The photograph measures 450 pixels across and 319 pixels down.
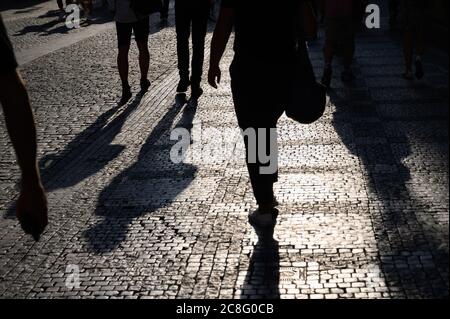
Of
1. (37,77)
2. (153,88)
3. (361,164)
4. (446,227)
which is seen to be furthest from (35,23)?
(446,227)

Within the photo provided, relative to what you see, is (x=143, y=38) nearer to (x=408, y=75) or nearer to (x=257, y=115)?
(x=408, y=75)

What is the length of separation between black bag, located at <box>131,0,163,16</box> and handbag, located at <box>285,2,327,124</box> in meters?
4.30

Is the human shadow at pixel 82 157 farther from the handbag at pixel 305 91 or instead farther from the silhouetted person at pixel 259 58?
the handbag at pixel 305 91

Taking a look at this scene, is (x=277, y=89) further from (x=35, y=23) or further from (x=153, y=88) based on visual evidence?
(x=35, y=23)

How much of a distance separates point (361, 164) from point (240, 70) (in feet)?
5.90

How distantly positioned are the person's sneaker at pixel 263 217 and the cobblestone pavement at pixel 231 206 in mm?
84

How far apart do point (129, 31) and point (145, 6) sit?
0.45 meters

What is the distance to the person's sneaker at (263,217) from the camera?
4.67 m

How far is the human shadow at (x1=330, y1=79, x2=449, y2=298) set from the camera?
2.37m

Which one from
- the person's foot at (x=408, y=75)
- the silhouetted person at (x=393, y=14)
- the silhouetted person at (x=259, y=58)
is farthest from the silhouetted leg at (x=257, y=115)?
the silhouetted person at (x=393, y=14)

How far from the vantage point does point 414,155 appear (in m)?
6.01

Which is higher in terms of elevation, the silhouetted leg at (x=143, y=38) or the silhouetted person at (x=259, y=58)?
the silhouetted person at (x=259, y=58)

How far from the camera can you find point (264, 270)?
3.98m

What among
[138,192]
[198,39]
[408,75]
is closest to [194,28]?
[198,39]
